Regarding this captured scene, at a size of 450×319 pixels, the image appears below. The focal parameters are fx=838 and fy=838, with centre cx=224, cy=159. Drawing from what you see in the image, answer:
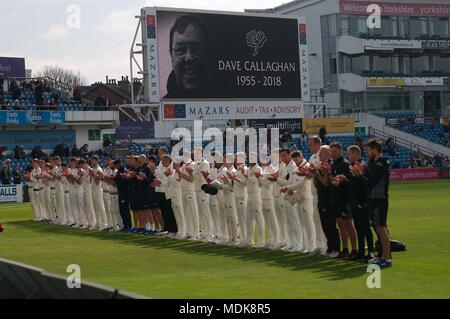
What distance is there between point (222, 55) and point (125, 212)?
19.7 metres

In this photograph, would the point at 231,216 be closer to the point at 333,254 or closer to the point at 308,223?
the point at 308,223

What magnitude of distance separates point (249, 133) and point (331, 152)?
76.7 ft

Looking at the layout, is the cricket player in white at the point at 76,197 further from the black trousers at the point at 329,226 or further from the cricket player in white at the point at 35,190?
the black trousers at the point at 329,226

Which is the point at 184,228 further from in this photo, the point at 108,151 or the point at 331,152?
the point at 108,151

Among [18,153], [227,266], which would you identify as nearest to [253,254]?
[227,266]

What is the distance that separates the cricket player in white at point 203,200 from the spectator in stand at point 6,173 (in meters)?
22.4

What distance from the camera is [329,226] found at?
14.9m

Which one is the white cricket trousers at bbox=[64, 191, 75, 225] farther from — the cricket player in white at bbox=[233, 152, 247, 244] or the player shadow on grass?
the cricket player in white at bbox=[233, 152, 247, 244]

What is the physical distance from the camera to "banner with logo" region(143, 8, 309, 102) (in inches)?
1549

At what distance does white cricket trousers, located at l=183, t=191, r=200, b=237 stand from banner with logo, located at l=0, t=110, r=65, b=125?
86.3 ft

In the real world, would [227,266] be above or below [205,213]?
below

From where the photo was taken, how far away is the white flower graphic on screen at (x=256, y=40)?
42250 mm

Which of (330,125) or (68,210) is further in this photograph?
(330,125)

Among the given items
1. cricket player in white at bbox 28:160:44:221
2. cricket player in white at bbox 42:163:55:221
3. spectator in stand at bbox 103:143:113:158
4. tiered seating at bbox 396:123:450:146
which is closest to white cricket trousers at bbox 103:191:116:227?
cricket player in white at bbox 42:163:55:221
